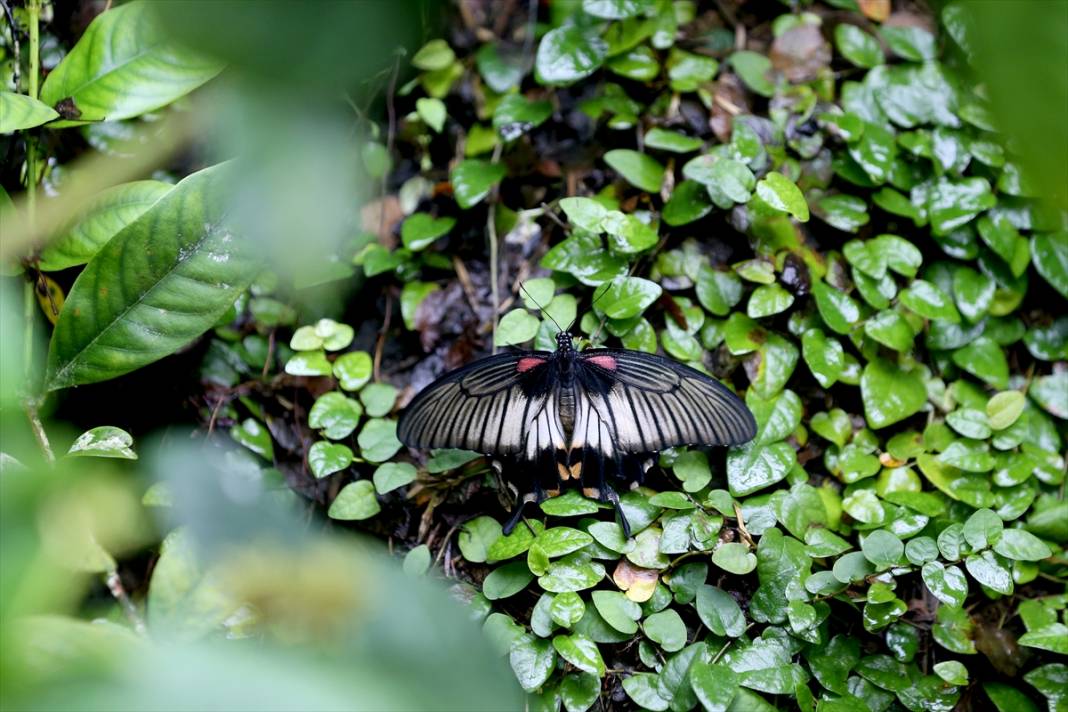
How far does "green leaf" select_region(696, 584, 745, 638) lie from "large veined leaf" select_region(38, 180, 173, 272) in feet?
5.13

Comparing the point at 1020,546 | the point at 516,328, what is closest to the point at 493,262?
the point at 516,328

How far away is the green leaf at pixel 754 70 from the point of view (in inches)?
104

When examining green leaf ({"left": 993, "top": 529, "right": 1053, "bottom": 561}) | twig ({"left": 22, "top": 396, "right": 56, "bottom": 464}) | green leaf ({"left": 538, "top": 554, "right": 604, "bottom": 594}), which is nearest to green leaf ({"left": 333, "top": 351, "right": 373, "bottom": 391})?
green leaf ({"left": 538, "top": 554, "right": 604, "bottom": 594})

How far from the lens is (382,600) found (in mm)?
349

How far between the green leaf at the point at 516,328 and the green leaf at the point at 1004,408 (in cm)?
129

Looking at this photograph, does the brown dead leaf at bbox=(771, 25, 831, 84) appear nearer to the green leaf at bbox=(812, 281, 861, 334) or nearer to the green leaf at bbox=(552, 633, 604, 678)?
the green leaf at bbox=(812, 281, 861, 334)

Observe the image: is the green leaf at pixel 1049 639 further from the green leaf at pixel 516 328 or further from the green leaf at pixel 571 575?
the green leaf at pixel 516 328

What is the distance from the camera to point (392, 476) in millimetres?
2193

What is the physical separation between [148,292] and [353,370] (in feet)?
3.12

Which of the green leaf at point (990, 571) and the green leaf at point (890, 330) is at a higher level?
the green leaf at point (890, 330)

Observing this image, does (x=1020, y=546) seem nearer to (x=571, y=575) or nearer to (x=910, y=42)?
(x=571, y=575)

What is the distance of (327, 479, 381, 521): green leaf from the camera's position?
7.18 ft

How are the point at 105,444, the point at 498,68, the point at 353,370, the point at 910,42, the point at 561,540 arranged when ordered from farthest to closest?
1. the point at 498,68
2. the point at 910,42
3. the point at 353,370
4. the point at 561,540
5. the point at 105,444

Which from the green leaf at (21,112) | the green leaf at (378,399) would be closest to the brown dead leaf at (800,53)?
the green leaf at (378,399)
